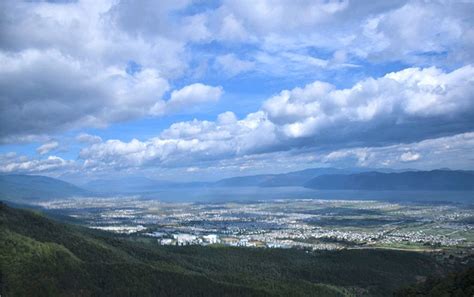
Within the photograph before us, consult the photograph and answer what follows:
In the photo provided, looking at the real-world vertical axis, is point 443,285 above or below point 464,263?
above

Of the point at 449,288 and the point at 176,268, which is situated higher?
the point at 449,288

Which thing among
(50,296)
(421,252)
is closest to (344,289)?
(421,252)

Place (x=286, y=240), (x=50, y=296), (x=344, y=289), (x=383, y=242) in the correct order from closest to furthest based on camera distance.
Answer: (x=50, y=296) → (x=344, y=289) → (x=383, y=242) → (x=286, y=240)

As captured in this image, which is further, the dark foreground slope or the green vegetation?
the dark foreground slope

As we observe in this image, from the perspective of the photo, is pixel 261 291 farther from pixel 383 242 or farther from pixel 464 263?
pixel 383 242

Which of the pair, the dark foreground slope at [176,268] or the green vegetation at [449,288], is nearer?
the green vegetation at [449,288]

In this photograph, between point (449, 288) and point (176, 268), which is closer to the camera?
point (449, 288)

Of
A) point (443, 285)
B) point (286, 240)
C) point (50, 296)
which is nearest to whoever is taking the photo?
point (443, 285)

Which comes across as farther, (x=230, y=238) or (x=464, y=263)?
(x=230, y=238)
